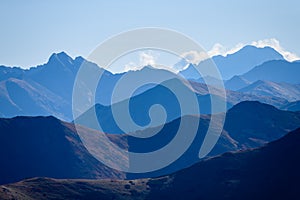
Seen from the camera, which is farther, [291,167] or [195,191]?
[195,191]

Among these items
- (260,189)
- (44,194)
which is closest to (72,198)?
(44,194)

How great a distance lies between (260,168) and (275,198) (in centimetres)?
3065

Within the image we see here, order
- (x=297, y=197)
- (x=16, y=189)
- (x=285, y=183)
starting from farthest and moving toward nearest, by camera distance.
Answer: (x=16, y=189), (x=285, y=183), (x=297, y=197)

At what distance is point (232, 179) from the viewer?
199000mm

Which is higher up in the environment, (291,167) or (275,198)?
(291,167)

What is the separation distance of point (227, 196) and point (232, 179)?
1540cm

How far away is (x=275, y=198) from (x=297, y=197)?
8933mm

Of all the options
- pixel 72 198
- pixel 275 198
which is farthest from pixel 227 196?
pixel 72 198

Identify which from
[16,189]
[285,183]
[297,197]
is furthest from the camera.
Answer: [16,189]

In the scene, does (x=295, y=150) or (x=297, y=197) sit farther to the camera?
(x=295, y=150)

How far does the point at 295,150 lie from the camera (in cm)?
19638

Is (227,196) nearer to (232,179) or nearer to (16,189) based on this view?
(232,179)

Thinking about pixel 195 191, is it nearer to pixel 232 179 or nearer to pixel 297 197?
pixel 232 179

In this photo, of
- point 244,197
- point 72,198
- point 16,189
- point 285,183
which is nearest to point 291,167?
point 285,183
